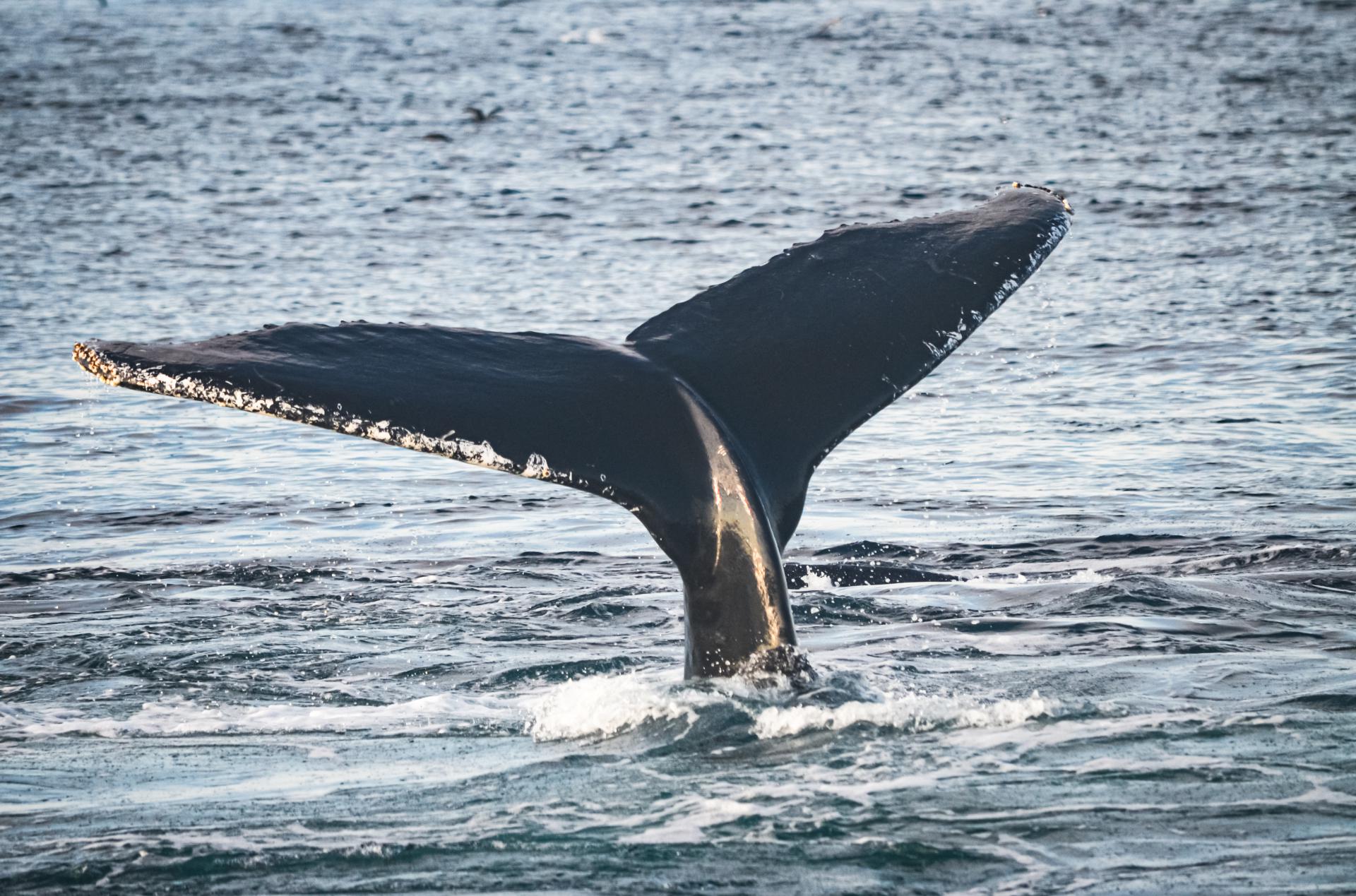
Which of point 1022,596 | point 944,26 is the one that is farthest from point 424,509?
point 944,26

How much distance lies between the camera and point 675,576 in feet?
28.0

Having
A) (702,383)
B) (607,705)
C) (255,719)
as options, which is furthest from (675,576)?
(702,383)

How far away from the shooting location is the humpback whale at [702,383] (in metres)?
4.89

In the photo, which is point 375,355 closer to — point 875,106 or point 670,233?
point 670,233

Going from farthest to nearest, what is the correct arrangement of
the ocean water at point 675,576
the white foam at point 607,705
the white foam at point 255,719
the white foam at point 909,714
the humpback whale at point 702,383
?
the white foam at point 255,719 < the white foam at point 607,705 < the white foam at point 909,714 < the ocean water at point 675,576 < the humpback whale at point 702,383

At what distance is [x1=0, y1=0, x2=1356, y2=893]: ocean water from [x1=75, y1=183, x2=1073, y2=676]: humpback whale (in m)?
0.51

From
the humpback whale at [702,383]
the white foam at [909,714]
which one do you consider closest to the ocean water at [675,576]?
the white foam at [909,714]

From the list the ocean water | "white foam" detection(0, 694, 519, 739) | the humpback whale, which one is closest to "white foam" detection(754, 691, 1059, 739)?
the ocean water

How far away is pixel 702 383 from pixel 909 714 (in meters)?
1.34

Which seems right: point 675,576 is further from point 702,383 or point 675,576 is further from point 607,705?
point 702,383

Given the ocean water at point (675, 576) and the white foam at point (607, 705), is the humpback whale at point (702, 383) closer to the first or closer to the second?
the white foam at point (607, 705)

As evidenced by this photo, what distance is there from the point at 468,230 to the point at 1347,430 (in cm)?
1228

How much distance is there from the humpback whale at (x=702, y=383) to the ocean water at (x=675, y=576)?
20.0 inches

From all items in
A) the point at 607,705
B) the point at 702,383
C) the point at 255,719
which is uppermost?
the point at 702,383
